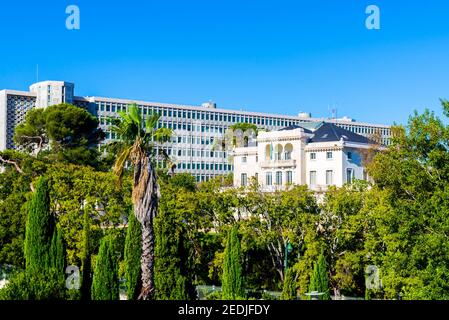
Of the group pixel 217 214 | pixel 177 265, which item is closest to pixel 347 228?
pixel 217 214

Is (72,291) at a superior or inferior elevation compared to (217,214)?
inferior

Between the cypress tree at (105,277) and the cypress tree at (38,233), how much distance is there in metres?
2.55

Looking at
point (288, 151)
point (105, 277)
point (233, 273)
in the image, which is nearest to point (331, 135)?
point (288, 151)

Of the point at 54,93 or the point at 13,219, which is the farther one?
the point at 54,93

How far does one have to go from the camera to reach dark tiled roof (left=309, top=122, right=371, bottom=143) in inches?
3403

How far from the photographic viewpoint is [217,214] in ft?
182

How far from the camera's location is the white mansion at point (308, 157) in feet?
271

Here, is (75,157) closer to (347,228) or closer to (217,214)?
(217,214)

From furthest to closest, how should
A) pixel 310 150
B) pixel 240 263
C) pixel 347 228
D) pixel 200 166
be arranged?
pixel 200 166, pixel 310 150, pixel 347 228, pixel 240 263

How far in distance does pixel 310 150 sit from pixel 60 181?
38531 mm

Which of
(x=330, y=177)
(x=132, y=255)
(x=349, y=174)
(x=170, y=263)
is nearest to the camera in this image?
(x=170, y=263)

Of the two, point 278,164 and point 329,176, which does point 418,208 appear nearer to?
point 329,176

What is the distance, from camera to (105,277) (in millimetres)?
37031

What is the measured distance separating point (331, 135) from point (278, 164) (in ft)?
23.2
